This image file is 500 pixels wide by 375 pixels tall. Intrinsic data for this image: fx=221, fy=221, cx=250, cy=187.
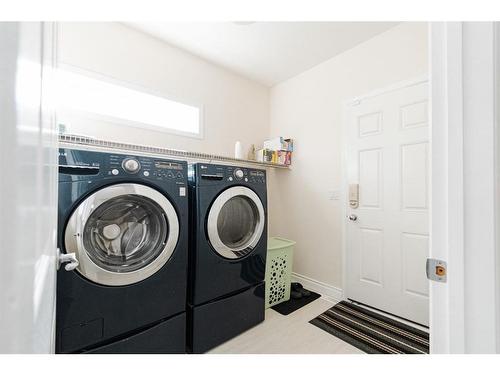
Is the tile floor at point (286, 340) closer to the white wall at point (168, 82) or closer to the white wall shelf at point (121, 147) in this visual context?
the white wall shelf at point (121, 147)

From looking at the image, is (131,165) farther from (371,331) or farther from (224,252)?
(371,331)

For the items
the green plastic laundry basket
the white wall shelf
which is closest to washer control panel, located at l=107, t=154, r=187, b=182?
the white wall shelf

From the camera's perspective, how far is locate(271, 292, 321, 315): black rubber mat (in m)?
1.99

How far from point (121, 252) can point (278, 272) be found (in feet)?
4.56

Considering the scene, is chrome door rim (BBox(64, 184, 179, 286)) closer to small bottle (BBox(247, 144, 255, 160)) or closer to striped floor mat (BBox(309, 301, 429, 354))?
striped floor mat (BBox(309, 301, 429, 354))

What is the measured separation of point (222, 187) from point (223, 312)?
86cm

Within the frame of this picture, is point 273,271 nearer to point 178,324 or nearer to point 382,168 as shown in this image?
point 178,324

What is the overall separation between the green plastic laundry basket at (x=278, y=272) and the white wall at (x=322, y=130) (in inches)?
17.0

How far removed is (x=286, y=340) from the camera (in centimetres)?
159

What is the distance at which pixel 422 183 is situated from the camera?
5.77ft

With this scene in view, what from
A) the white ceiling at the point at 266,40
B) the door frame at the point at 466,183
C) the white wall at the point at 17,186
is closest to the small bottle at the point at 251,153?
the white ceiling at the point at 266,40

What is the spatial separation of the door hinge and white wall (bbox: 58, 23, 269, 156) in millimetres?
2143
